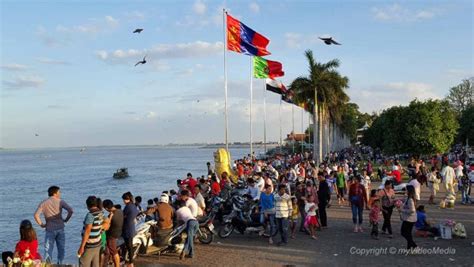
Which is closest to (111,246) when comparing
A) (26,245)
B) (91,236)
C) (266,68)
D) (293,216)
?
(91,236)

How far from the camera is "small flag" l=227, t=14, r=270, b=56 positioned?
78.6ft

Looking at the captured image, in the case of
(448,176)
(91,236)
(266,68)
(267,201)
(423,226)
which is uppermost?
(266,68)

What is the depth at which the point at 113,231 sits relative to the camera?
8.85 m

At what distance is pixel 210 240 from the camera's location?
11891mm

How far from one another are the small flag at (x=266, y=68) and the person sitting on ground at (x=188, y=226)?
721 inches

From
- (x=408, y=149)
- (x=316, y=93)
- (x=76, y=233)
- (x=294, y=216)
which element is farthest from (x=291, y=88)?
(x=294, y=216)

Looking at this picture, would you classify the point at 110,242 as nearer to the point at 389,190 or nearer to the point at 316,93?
the point at 389,190

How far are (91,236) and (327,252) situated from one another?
571 cm

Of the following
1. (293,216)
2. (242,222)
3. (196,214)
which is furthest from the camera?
(293,216)

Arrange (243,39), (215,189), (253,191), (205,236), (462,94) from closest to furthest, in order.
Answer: (205,236) → (253,191) → (215,189) → (243,39) → (462,94)

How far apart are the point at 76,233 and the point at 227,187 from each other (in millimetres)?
9775

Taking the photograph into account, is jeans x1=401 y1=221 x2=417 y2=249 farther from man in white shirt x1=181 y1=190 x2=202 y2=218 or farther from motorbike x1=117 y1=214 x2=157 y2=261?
motorbike x1=117 y1=214 x2=157 y2=261

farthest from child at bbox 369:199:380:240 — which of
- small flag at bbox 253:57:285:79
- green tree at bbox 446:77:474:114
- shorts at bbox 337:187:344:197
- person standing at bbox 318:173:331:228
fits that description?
green tree at bbox 446:77:474:114

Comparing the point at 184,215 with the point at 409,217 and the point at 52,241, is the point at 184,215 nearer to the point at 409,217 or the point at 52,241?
the point at 52,241
